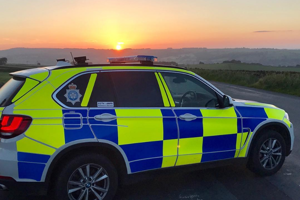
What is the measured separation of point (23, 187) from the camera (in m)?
3.04

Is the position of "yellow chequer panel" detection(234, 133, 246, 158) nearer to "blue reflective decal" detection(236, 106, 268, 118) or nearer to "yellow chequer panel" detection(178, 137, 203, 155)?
"blue reflective decal" detection(236, 106, 268, 118)

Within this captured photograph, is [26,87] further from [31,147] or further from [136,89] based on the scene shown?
[136,89]

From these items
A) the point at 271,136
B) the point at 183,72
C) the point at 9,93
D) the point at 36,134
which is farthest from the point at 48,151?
the point at 271,136

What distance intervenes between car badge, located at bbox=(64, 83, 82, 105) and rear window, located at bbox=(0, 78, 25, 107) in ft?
1.59

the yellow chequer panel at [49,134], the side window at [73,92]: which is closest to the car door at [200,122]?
the side window at [73,92]

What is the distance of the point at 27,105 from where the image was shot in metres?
3.06

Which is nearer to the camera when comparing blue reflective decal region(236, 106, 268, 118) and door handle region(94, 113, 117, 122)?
door handle region(94, 113, 117, 122)

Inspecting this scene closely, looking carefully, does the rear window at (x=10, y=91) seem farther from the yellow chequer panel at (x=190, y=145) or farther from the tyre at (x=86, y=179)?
the yellow chequer panel at (x=190, y=145)

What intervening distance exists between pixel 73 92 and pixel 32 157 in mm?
770

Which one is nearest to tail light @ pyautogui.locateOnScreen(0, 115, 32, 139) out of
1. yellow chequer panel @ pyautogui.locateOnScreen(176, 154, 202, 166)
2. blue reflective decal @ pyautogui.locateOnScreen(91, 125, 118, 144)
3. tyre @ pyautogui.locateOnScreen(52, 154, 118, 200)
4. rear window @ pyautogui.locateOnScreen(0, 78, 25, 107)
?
rear window @ pyautogui.locateOnScreen(0, 78, 25, 107)

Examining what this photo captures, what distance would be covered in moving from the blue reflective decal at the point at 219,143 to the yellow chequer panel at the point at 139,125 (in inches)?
26.9

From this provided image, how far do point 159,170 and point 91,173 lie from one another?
2.63 feet

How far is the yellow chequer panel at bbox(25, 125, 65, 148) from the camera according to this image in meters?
2.99

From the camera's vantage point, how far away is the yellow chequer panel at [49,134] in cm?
299
